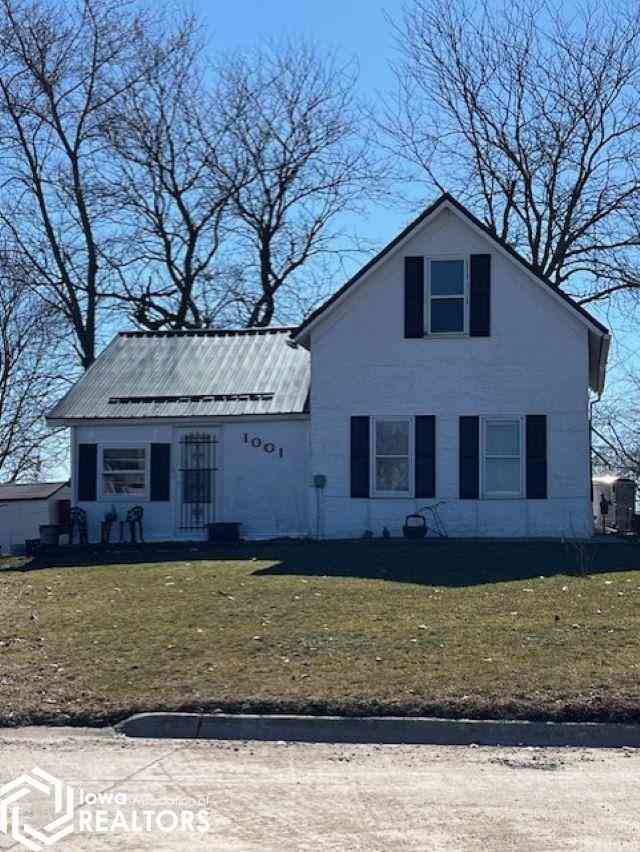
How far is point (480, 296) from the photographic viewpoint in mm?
22141

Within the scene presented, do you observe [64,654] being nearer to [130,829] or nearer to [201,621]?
[201,621]

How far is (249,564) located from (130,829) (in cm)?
1145

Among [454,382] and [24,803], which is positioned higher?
[454,382]

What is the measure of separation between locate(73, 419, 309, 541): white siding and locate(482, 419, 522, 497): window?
3.57 meters

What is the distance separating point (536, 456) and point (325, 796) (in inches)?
583

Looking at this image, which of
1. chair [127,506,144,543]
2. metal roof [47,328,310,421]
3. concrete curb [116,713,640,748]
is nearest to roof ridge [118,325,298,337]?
metal roof [47,328,310,421]

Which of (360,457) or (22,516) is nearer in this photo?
(360,457)

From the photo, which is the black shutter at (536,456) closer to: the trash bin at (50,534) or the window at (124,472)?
the window at (124,472)

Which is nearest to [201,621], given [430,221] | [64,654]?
[64,654]

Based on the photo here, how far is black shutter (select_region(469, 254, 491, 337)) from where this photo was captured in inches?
871

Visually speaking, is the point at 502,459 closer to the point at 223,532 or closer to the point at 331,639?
the point at 223,532

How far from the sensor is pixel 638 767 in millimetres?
8508

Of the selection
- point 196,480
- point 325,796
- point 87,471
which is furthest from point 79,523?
point 325,796

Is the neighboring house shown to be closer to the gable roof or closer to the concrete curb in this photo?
the gable roof
